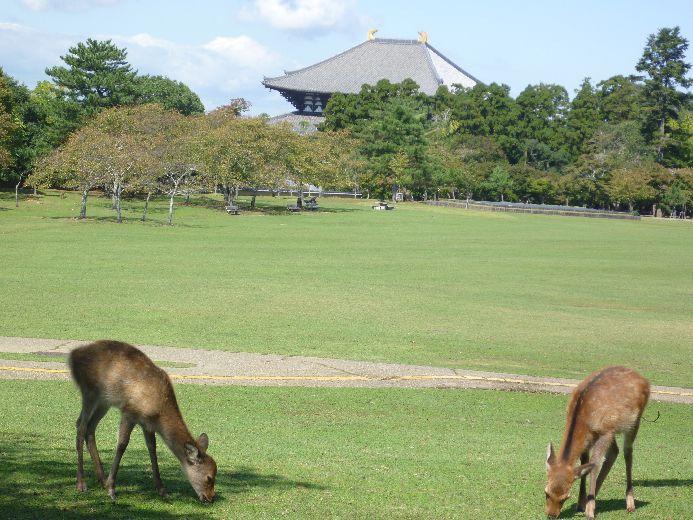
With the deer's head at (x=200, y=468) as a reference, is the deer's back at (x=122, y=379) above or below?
above

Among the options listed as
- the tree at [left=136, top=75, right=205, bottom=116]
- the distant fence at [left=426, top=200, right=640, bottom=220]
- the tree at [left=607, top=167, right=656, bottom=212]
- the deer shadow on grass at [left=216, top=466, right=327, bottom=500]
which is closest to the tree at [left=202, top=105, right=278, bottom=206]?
the tree at [left=136, top=75, right=205, bottom=116]

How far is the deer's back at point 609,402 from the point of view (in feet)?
26.3

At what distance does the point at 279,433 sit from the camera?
11680 millimetres

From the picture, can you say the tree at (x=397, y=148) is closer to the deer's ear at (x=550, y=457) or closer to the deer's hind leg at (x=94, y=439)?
the deer's hind leg at (x=94, y=439)

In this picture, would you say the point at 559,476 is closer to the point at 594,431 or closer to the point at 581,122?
the point at 594,431

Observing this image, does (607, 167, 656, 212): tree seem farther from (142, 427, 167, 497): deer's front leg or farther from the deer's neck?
the deer's neck

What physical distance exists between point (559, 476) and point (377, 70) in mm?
124622

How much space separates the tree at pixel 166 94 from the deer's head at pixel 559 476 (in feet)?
262

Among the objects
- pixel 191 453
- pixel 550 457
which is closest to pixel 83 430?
pixel 191 453

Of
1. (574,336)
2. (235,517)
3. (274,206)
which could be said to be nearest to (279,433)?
(235,517)

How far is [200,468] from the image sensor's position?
24.9ft

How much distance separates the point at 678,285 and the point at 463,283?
914 centimetres

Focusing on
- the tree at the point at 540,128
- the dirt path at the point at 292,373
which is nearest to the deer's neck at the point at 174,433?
the dirt path at the point at 292,373

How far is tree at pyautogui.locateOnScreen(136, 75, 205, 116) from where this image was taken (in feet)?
297
